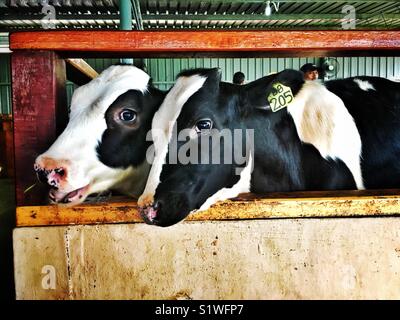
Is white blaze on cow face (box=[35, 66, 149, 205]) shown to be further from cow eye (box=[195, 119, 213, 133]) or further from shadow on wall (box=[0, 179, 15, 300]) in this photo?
shadow on wall (box=[0, 179, 15, 300])

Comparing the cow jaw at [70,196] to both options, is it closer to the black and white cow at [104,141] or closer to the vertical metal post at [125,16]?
the black and white cow at [104,141]

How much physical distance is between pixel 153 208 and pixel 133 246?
0.20 meters

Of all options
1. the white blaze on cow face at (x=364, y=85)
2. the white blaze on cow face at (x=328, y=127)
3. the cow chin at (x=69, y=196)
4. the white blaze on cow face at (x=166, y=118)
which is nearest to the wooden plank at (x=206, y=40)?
the white blaze on cow face at (x=166, y=118)

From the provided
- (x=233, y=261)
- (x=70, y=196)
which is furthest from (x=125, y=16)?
(x=233, y=261)

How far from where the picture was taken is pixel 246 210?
152 cm

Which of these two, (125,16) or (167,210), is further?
(125,16)

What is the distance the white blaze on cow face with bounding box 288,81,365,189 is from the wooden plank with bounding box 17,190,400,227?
0.48 meters

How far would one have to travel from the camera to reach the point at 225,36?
1.58m

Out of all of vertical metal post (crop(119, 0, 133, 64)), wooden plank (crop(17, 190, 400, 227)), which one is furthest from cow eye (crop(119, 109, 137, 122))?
vertical metal post (crop(119, 0, 133, 64))

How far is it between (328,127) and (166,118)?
837 mm

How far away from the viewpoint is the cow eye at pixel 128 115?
6.18 ft

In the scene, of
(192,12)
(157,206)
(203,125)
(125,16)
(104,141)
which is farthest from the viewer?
(192,12)

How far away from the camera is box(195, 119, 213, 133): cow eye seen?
168 cm

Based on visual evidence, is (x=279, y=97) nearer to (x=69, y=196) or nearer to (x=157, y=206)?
(x=157, y=206)
